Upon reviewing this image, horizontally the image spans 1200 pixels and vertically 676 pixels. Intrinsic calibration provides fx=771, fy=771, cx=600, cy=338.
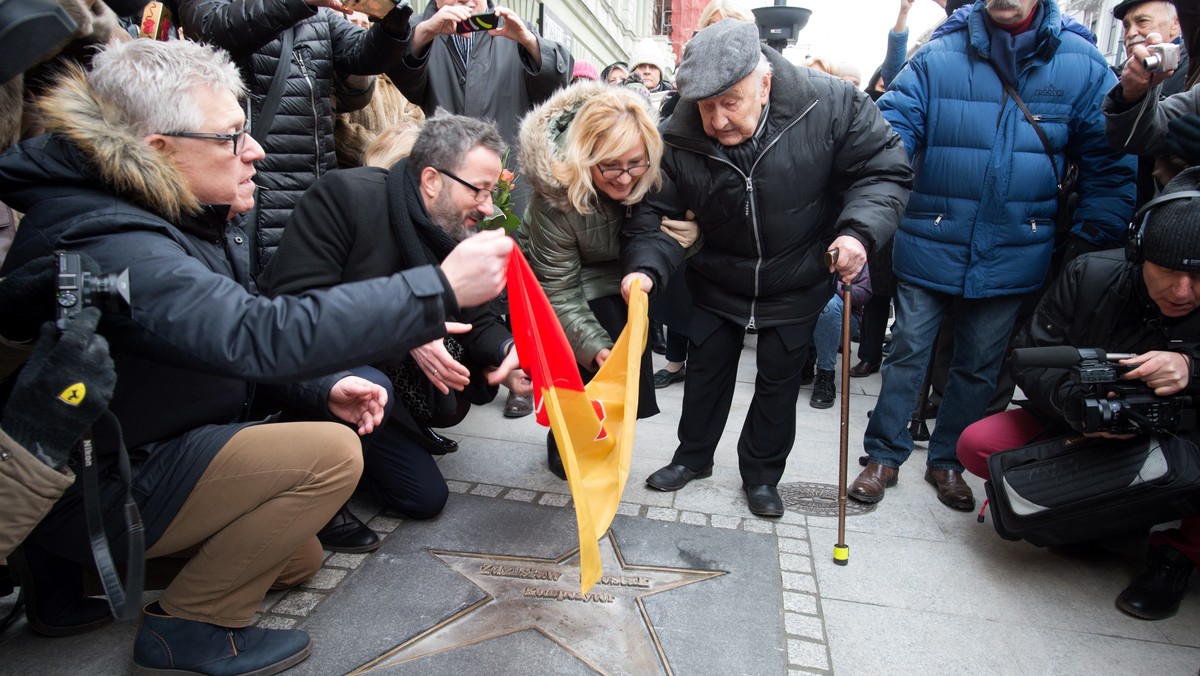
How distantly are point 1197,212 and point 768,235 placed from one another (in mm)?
1471

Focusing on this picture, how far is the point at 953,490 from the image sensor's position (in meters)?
3.70

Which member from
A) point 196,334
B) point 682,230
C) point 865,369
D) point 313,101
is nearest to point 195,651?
point 196,334

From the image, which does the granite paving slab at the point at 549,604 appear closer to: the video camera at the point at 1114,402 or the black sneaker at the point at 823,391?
the video camera at the point at 1114,402

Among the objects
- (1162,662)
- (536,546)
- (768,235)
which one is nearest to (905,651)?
(1162,662)

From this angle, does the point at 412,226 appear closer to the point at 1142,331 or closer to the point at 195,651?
the point at 195,651

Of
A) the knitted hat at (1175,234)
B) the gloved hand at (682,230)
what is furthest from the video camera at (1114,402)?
the gloved hand at (682,230)

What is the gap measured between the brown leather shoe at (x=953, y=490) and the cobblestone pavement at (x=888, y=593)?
0.04 m

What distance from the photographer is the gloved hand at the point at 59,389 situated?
1.67 meters

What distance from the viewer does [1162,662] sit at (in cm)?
258

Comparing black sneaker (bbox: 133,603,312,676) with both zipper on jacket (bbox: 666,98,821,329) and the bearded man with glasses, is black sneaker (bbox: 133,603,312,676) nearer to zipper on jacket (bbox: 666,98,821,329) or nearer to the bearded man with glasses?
the bearded man with glasses

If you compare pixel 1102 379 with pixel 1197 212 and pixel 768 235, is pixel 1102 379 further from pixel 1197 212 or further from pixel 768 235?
pixel 768 235

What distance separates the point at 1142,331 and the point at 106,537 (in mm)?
3492

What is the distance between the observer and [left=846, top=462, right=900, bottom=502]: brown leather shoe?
3.67 metres

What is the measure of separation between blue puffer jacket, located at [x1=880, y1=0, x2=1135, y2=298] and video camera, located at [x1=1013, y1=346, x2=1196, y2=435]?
849mm
